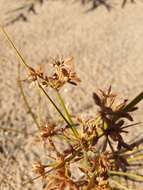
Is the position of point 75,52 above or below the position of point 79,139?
above

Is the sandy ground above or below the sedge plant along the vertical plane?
above

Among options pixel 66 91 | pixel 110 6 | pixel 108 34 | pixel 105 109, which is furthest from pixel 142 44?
pixel 105 109

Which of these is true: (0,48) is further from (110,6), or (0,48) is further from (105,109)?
(105,109)

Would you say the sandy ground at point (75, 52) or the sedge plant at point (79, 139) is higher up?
the sandy ground at point (75, 52)

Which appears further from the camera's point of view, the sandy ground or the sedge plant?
the sandy ground

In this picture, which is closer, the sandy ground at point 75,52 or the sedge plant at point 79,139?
the sedge plant at point 79,139

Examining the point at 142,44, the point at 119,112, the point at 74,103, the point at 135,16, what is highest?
the point at 135,16

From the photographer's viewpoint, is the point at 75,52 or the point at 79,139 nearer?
the point at 79,139

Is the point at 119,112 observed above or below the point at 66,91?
below
